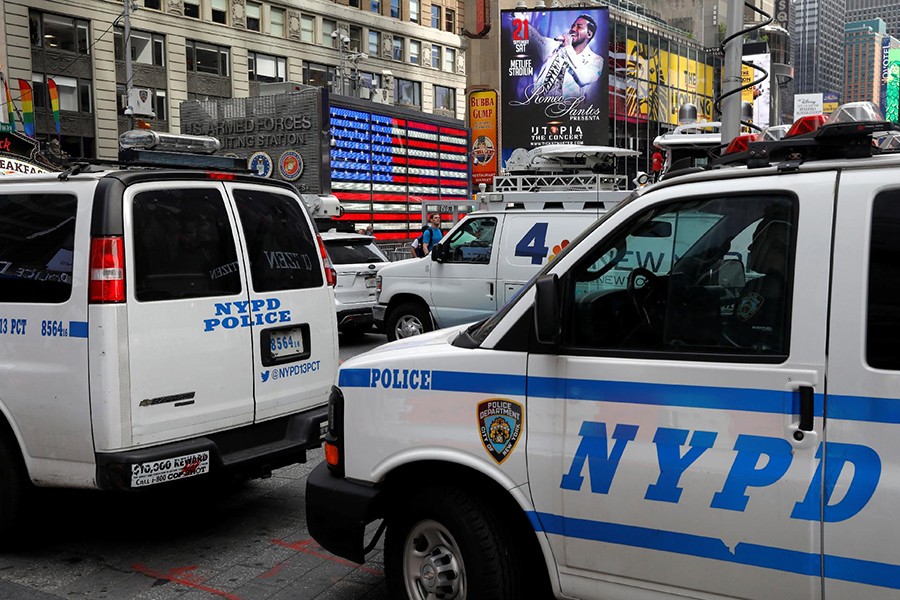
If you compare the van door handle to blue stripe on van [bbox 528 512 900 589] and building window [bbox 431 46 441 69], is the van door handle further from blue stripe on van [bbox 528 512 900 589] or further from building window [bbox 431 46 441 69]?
building window [bbox 431 46 441 69]

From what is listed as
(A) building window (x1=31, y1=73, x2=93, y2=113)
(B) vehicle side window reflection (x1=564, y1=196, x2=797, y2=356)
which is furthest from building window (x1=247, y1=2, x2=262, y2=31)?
(B) vehicle side window reflection (x1=564, y1=196, x2=797, y2=356)

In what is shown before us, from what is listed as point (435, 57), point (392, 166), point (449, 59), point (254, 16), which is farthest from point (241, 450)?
point (449, 59)

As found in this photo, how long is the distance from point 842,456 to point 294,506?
3.98m

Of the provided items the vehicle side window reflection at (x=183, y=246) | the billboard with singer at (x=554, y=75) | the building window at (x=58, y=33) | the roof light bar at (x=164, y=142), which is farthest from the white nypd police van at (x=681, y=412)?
the billboard with singer at (x=554, y=75)

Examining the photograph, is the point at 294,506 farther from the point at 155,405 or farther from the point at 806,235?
the point at 806,235

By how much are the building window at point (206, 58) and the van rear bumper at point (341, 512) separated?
151 ft

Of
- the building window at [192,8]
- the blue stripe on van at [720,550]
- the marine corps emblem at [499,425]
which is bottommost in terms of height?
the blue stripe on van at [720,550]

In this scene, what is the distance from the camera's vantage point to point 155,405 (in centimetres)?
476

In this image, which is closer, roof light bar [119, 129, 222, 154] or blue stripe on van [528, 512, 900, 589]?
blue stripe on van [528, 512, 900, 589]

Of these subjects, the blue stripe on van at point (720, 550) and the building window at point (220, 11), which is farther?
the building window at point (220, 11)

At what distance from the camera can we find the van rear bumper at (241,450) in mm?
4609

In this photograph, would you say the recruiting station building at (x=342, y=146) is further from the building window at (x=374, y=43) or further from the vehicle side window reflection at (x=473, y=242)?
the building window at (x=374, y=43)

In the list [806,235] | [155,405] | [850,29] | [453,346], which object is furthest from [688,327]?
[850,29]

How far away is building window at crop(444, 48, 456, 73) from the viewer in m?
64.6
